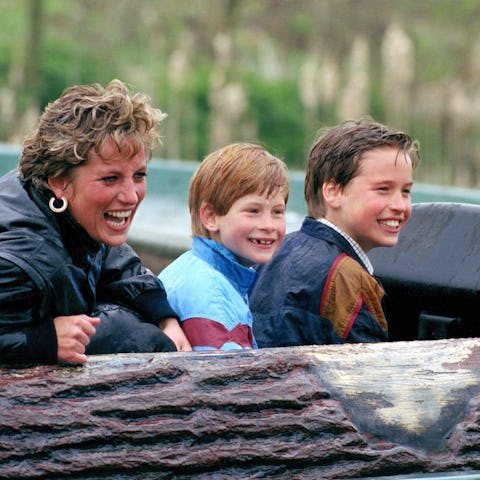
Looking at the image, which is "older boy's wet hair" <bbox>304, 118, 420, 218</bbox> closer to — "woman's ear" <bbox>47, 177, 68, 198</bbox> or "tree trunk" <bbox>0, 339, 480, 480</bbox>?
"tree trunk" <bbox>0, 339, 480, 480</bbox>

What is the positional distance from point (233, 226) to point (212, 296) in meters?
0.22

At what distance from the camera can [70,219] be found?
2590 mm

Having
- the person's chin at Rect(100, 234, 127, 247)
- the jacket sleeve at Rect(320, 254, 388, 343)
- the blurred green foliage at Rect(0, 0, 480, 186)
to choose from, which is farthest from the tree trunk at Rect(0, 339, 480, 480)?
the blurred green foliage at Rect(0, 0, 480, 186)

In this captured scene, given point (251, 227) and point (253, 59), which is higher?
point (251, 227)

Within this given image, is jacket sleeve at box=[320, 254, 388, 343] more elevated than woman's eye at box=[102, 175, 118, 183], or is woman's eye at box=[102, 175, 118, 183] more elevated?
woman's eye at box=[102, 175, 118, 183]

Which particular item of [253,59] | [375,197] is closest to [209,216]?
[375,197]

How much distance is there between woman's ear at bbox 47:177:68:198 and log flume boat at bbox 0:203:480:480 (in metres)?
0.40

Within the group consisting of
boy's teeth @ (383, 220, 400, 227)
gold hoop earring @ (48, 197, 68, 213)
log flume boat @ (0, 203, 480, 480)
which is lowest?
log flume boat @ (0, 203, 480, 480)

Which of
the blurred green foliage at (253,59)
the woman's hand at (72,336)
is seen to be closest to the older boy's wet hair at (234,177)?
the woman's hand at (72,336)

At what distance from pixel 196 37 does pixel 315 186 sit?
10.7 m

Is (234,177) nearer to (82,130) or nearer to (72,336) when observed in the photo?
(82,130)

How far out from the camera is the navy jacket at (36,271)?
7.80 ft

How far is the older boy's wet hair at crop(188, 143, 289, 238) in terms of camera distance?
3.11 m

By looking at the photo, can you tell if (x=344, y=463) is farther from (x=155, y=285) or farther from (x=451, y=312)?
(x=451, y=312)
